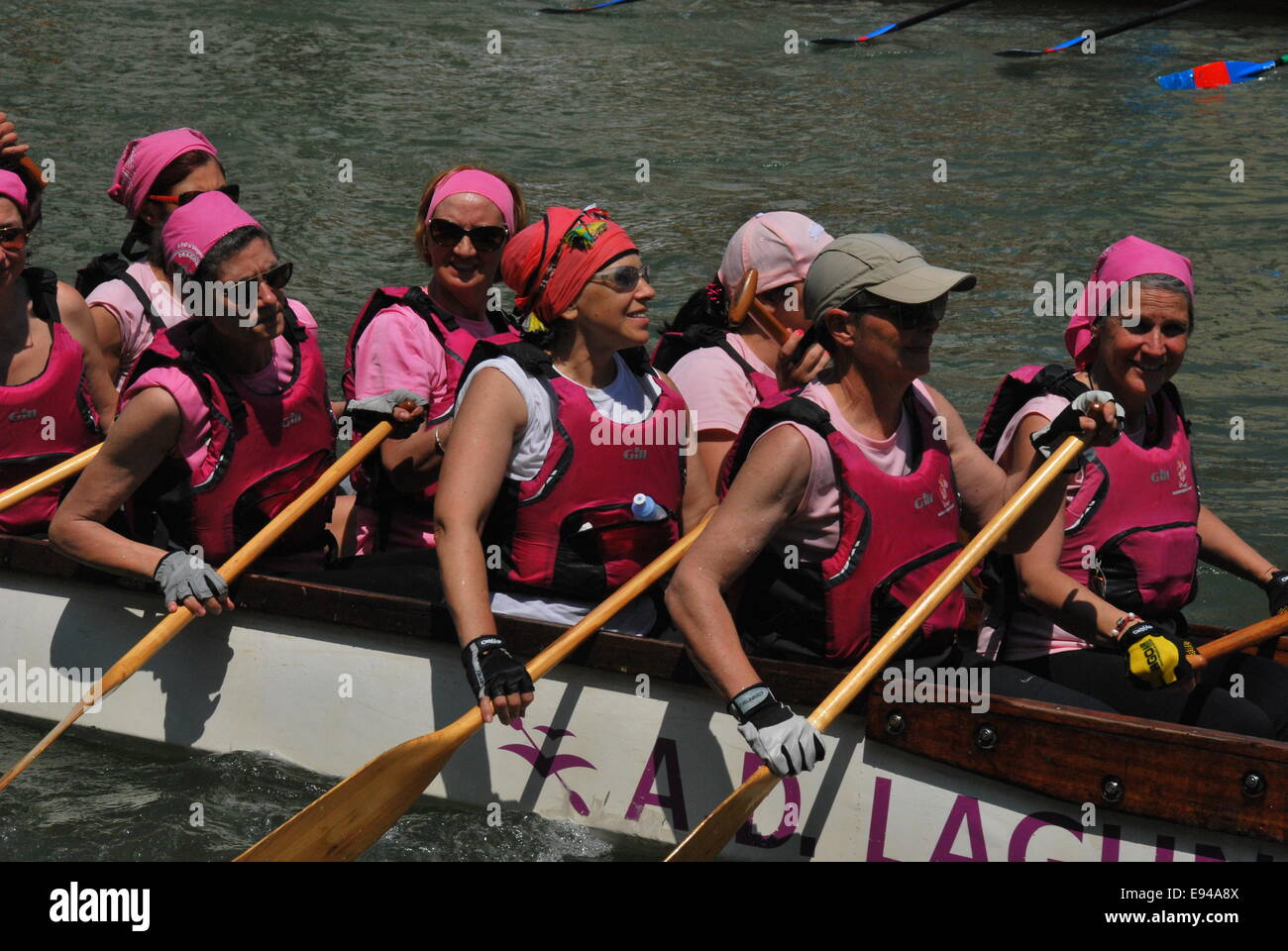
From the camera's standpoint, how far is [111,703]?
16.7 feet

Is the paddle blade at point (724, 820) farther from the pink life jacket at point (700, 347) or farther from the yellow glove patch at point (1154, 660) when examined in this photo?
the pink life jacket at point (700, 347)

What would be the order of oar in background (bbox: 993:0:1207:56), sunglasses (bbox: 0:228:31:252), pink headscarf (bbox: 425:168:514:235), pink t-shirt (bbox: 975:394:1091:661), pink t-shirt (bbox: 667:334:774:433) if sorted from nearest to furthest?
pink t-shirt (bbox: 975:394:1091:661), pink t-shirt (bbox: 667:334:774:433), sunglasses (bbox: 0:228:31:252), pink headscarf (bbox: 425:168:514:235), oar in background (bbox: 993:0:1207:56)

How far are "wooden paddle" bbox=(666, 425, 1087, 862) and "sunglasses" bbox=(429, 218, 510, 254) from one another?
6.07ft

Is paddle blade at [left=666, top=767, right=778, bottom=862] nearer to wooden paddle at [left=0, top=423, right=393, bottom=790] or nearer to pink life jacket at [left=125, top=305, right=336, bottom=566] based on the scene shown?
wooden paddle at [left=0, top=423, right=393, bottom=790]

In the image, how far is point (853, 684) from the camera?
381 cm

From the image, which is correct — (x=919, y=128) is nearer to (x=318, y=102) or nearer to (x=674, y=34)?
(x=674, y=34)

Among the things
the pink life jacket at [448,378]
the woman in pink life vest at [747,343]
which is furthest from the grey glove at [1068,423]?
the pink life jacket at [448,378]

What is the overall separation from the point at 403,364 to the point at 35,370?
119 centimetres

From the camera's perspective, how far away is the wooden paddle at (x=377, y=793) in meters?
4.12

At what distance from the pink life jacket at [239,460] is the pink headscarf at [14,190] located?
2.52 ft

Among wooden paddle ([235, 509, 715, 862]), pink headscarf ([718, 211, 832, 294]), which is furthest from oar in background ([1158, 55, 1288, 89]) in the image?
wooden paddle ([235, 509, 715, 862])

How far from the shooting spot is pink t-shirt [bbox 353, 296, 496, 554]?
16.2 ft

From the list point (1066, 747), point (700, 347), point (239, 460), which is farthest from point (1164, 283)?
point (239, 460)

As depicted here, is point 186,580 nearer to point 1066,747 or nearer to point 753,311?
point 753,311
